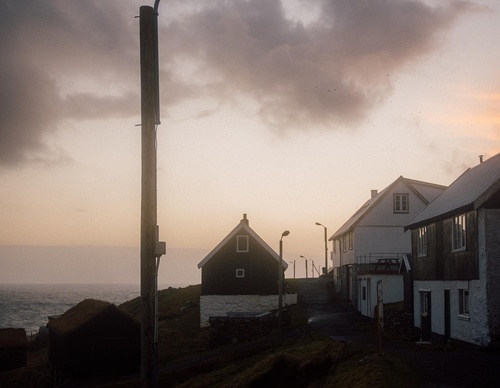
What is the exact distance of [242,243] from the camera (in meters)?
54.3

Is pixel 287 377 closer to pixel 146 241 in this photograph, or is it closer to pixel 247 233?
pixel 146 241

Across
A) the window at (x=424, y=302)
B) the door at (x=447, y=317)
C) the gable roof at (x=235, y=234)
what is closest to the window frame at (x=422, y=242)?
the window at (x=424, y=302)

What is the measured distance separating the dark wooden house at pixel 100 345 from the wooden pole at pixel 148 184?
26823mm

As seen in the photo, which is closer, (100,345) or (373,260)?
(100,345)

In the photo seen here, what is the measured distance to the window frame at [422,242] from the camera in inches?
1462

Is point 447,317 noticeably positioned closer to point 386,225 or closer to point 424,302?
point 424,302

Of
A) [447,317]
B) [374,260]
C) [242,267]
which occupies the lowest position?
[447,317]

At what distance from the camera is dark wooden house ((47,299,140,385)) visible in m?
38.4

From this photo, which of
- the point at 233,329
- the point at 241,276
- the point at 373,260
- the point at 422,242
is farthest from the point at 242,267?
the point at 422,242

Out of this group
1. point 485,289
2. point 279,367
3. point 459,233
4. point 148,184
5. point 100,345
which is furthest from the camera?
point 100,345

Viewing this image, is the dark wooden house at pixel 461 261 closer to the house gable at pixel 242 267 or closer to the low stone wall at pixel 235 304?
the house gable at pixel 242 267

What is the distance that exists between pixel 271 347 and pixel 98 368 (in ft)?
35.7

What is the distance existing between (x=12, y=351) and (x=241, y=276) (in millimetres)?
17497

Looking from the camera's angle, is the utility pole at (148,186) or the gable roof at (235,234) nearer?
the utility pole at (148,186)
